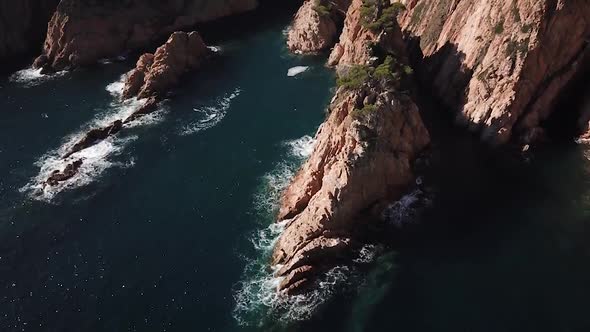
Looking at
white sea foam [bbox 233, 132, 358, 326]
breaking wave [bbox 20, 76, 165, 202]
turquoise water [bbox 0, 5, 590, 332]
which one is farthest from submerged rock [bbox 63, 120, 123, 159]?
white sea foam [bbox 233, 132, 358, 326]

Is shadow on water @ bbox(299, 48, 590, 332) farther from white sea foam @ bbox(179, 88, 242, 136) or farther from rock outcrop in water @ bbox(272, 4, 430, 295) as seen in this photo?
white sea foam @ bbox(179, 88, 242, 136)

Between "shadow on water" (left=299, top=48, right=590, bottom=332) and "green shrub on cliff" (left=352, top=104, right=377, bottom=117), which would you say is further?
"green shrub on cliff" (left=352, top=104, right=377, bottom=117)

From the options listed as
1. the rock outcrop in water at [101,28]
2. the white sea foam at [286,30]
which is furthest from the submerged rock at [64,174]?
the white sea foam at [286,30]

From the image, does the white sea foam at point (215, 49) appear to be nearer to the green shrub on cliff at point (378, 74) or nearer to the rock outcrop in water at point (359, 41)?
the rock outcrop in water at point (359, 41)

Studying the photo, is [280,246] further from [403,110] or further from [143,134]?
[143,134]

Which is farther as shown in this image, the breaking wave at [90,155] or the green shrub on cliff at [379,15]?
the green shrub on cliff at [379,15]

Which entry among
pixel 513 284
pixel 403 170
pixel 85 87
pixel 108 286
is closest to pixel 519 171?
pixel 403 170

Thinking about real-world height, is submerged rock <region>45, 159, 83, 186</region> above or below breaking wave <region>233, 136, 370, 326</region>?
below
